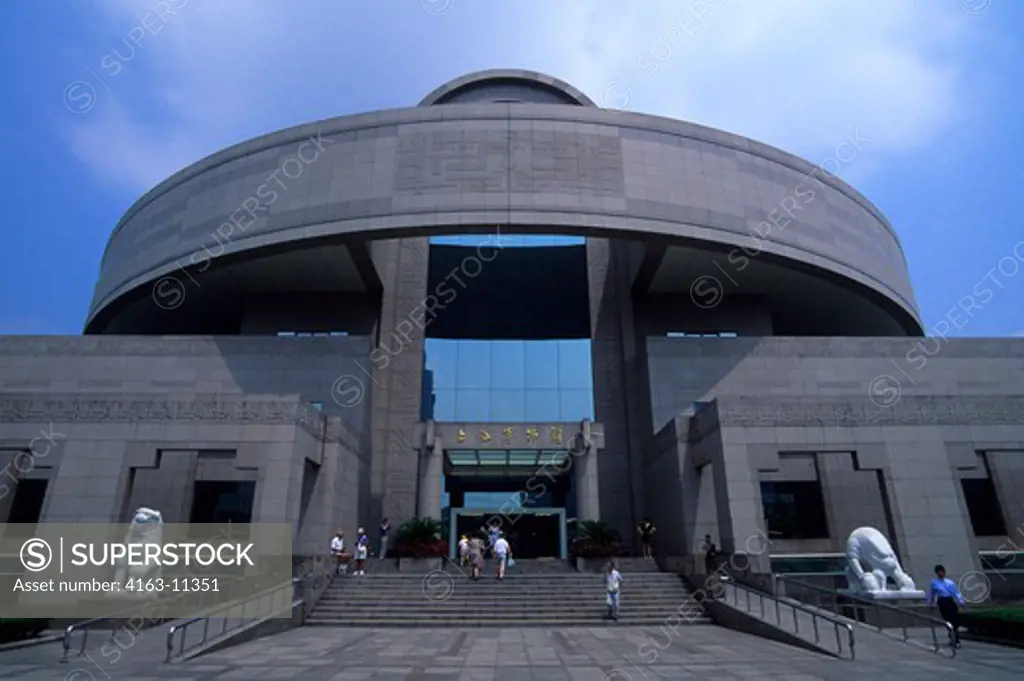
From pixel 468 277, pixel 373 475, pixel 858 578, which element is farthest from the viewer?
pixel 468 277

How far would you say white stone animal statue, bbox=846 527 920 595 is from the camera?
583 inches

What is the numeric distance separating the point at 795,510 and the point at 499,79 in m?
31.3

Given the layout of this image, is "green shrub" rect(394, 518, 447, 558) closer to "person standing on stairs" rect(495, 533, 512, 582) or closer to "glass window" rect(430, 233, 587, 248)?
"person standing on stairs" rect(495, 533, 512, 582)

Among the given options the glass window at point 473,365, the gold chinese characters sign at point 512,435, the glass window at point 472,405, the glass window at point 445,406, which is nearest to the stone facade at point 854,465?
the gold chinese characters sign at point 512,435

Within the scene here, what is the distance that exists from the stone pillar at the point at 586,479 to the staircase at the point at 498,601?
17.5 feet

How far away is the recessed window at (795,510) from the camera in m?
23.2

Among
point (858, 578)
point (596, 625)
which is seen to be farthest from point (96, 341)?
point (858, 578)

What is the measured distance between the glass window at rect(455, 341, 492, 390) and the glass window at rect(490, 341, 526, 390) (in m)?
0.29

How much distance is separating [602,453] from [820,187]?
1632 cm

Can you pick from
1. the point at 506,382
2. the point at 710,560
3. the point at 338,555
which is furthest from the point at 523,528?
the point at 710,560

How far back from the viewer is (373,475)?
2962 cm

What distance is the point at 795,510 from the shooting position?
23594 mm

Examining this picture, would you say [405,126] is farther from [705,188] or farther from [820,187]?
[820,187]

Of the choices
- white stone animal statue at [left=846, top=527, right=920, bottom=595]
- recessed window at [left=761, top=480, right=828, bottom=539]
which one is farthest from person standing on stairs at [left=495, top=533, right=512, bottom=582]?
Result: recessed window at [left=761, top=480, right=828, bottom=539]
